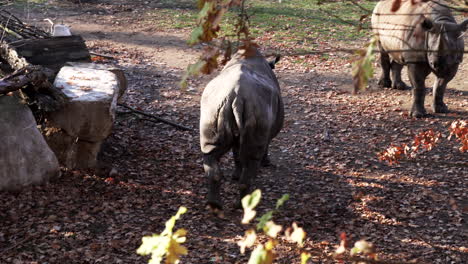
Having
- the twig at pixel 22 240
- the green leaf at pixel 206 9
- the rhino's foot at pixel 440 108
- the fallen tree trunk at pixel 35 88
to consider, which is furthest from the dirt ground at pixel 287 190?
the green leaf at pixel 206 9

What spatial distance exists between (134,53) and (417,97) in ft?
26.6


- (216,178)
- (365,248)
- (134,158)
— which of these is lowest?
(134,158)

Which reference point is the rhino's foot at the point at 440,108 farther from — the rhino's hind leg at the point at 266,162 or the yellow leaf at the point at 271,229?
the yellow leaf at the point at 271,229

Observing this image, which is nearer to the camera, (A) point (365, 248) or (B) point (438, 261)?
(A) point (365, 248)

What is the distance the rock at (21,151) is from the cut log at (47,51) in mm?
1843

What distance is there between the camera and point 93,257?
19.9 ft

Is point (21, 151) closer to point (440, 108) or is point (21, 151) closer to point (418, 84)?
point (418, 84)

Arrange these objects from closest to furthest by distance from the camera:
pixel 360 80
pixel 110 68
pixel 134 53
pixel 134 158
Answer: pixel 360 80 < pixel 134 158 < pixel 110 68 < pixel 134 53

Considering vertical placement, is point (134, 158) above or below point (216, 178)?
below

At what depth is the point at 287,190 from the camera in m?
8.05

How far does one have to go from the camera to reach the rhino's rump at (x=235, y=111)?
6477mm

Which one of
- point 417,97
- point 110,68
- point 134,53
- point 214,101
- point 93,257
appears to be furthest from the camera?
point 134,53

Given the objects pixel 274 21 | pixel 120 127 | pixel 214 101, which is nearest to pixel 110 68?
pixel 120 127

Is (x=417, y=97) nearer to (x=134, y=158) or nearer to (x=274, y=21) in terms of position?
(x=134, y=158)
